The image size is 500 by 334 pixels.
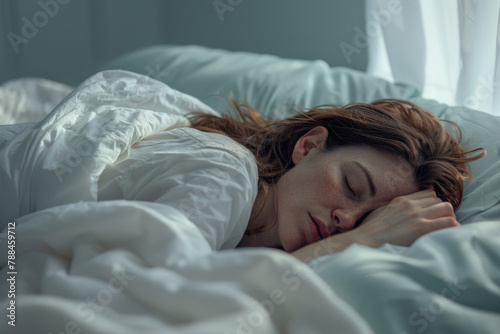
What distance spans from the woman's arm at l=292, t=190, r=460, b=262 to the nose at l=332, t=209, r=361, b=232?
0.02 m

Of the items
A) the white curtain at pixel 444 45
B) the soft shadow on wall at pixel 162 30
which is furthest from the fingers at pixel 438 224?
the soft shadow on wall at pixel 162 30

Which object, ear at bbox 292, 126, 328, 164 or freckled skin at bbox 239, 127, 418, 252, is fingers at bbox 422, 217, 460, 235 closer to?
freckled skin at bbox 239, 127, 418, 252

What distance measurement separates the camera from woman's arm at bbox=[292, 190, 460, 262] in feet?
2.59

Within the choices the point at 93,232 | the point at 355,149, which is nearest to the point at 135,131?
the point at 93,232

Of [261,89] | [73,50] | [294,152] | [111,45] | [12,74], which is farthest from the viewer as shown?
[111,45]

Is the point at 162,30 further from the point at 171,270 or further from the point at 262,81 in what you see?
the point at 171,270

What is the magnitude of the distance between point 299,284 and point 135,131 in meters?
0.49

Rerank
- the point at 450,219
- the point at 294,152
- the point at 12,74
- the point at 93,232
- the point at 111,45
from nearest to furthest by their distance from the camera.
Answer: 1. the point at 93,232
2. the point at 450,219
3. the point at 294,152
4. the point at 12,74
5. the point at 111,45

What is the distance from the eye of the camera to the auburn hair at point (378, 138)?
36.8 inches

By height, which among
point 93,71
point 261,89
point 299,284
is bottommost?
point 93,71

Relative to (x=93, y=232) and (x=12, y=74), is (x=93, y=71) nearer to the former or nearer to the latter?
(x=12, y=74)

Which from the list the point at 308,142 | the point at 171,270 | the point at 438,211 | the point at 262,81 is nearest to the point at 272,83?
the point at 262,81

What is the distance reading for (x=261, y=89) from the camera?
57.1 inches

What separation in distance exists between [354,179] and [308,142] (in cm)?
16
